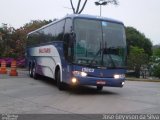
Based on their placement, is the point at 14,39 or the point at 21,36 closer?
the point at 21,36

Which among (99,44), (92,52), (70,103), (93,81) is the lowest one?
(70,103)

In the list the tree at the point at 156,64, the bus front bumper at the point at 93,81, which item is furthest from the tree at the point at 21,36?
the bus front bumper at the point at 93,81

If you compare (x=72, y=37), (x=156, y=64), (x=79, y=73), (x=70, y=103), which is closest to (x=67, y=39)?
(x=72, y=37)

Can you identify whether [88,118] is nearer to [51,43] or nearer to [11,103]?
[11,103]

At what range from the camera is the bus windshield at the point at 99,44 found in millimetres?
16686

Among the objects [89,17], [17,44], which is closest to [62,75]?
[89,17]

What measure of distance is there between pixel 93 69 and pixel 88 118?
215 inches

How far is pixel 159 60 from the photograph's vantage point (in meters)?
51.9

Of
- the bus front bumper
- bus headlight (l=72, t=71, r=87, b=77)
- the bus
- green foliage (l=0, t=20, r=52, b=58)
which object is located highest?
green foliage (l=0, t=20, r=52, b=58)

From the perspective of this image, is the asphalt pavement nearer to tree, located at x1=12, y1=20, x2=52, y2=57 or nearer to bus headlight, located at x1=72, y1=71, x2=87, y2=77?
bus headlight, located at x1=72, y1=71, x2=87, y2=77

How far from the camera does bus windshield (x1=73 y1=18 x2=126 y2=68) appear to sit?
54.7 ft

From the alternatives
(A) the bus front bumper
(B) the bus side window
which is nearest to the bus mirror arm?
(B) the bus side window

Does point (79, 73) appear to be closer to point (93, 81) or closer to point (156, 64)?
point (93, 81)

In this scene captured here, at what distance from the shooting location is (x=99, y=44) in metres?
16.9
